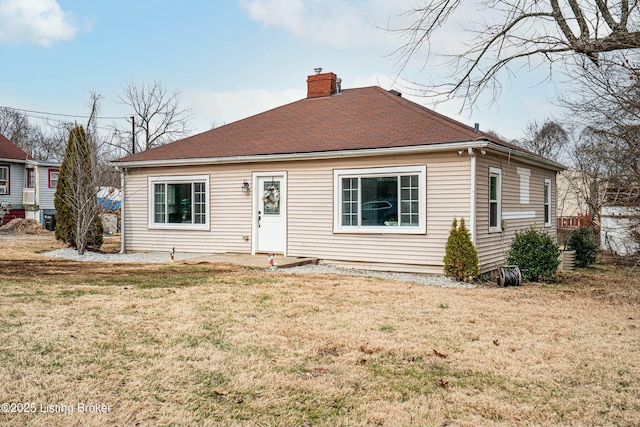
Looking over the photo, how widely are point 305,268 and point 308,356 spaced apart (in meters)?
6.89

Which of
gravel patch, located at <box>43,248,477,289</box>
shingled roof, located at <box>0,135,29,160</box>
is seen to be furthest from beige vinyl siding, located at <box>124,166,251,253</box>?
shingled roof, located at <box>0,135,29,160</box>

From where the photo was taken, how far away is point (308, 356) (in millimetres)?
5125

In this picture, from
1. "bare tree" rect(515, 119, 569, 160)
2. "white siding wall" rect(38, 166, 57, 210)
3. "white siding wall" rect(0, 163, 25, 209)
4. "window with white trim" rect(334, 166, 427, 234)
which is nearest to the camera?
"window with white trim" rect(334, 166, 427, 234)

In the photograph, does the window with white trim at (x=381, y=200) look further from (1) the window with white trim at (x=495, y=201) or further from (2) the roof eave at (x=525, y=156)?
(1) the window with white trim at (x=495, y=201)

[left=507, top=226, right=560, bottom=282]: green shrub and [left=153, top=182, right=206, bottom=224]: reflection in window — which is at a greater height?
[left=153, top=182, right=206, bottom=224]: reflection in window

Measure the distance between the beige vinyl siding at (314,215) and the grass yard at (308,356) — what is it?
2606 millimetres

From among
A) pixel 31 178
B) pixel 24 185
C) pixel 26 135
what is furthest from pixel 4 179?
pixel 26 135

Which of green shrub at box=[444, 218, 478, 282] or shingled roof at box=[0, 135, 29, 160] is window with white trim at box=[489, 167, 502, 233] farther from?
shingled roof at box=[0, 135, 29, 160]

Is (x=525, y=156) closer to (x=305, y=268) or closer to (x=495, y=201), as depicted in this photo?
(x=495, y=201)

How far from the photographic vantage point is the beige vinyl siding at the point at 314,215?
Answer: 1126 centimetres

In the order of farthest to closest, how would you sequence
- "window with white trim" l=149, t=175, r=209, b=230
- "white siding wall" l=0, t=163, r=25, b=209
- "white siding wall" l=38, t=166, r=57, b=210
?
1. "white siding wall" l=38, t=166, r=57, b=210
2. "white siding wall" l=0, t=163, r=25, b=209
3. "window with white trim" l=149, t=175, r=209, b=230

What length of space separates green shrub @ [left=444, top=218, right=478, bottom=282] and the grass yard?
4.93ft

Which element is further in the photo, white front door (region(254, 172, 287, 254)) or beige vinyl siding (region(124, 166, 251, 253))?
beige vinyl siding (region(124, 166, 251, 253))

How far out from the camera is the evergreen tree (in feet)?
47.4
